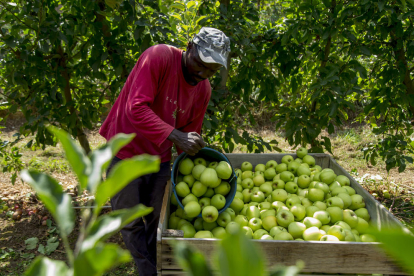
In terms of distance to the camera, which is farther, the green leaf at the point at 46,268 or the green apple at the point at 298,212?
the green apple at the point at 298,212

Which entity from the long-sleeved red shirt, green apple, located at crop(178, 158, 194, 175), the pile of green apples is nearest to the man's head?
the long-sleeved red shirt

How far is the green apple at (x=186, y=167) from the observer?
204cm

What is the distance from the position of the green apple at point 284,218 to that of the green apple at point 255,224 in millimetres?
109

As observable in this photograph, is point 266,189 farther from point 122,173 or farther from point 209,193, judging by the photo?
point 122,173

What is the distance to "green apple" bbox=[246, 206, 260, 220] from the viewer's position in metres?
1.98

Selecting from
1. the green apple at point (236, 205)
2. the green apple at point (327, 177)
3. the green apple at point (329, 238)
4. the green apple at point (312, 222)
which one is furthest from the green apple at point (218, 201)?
the green apple at point (327, 177)

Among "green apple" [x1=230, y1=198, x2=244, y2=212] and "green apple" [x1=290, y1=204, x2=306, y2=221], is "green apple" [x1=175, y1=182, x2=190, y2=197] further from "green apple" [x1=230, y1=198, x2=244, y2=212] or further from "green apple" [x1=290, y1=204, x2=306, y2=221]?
"green apple" [x1=290, y1=204, x2=306, y2=221]

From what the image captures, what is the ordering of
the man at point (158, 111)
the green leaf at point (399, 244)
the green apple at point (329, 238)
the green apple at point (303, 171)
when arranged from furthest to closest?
the green apple at point (303, 171), the man at point (158, 111), the green apple at point (329, 238), the green leaf at point (399, 244)

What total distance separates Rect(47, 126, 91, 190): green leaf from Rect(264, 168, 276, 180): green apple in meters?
2.28

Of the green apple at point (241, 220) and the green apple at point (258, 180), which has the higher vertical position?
the green apple at point (258, 180)

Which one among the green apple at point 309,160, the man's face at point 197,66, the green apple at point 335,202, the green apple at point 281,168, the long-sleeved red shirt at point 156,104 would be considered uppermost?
the man's face at point 197,66

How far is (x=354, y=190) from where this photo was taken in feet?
7.27

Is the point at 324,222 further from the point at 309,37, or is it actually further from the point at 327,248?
the point at 309,37

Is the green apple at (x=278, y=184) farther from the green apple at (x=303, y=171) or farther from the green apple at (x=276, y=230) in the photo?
the green apple at (x=276, y=230)
